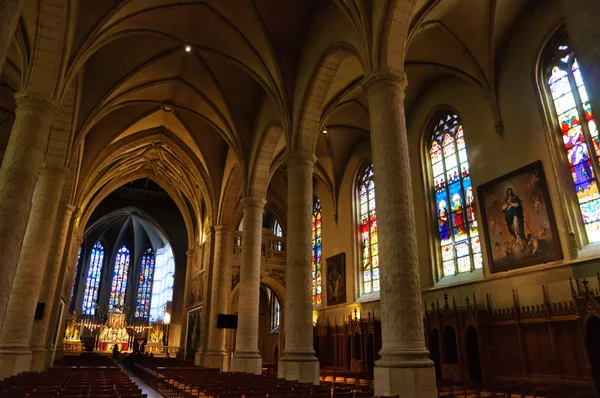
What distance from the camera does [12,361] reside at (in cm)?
911

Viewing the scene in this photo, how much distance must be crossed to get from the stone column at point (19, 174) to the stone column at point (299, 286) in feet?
19.6

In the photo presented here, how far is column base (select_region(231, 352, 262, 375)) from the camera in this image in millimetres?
13141

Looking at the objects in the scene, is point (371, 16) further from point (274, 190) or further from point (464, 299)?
point (274, 190)

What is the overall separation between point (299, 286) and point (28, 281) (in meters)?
6.75

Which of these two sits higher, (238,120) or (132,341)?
(238,120)

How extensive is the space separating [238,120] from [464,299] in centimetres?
999

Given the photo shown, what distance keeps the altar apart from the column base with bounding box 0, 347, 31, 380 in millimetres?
26051

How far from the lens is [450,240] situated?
557 inches

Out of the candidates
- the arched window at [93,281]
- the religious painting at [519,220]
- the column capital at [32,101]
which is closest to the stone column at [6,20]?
the column capital at [32,101]

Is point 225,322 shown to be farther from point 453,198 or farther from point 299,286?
point 453,198

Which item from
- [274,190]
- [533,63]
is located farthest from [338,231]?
[533,63]

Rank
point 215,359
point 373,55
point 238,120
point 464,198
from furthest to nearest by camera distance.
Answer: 1. point 215,359
2. point 238,120
3. point 464,198
4. point 373,55

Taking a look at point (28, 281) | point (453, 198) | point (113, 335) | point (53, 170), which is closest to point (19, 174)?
point (28, 281)

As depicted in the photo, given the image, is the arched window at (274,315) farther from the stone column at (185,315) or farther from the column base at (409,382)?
the column base at (409,382)
